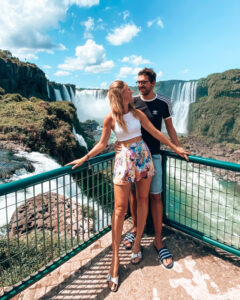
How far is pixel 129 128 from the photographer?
2.35 meters

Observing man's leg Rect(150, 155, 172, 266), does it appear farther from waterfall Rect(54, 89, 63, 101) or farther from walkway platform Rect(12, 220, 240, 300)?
waterfall Rect(54, 89, 63, 101)

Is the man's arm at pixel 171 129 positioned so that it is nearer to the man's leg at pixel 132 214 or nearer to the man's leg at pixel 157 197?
the man's leg at pixel 157 197

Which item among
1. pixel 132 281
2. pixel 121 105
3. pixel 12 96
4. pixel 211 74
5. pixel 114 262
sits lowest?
pixel 132 281

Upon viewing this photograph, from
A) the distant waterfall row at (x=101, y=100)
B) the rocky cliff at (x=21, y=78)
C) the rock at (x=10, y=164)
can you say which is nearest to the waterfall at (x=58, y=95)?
the distant waterfall row at (x=101, y=100)

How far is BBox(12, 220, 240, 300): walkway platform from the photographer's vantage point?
7.73 ft

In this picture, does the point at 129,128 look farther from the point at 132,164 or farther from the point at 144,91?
the point at 144,91

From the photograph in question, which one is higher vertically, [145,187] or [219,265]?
[145,187]

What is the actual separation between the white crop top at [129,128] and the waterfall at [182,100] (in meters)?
66.8

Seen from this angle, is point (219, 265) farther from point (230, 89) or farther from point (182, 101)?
point (230, 89)

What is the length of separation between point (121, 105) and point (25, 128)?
15317mm

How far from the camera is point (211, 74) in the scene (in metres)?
79.8

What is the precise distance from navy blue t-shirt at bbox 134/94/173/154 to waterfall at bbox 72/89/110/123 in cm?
5324

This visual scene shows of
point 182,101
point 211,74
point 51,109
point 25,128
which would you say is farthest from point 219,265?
point 211,74

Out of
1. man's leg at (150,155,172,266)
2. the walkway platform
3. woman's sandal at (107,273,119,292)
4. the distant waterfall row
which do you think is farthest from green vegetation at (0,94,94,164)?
the distant waterfall row
